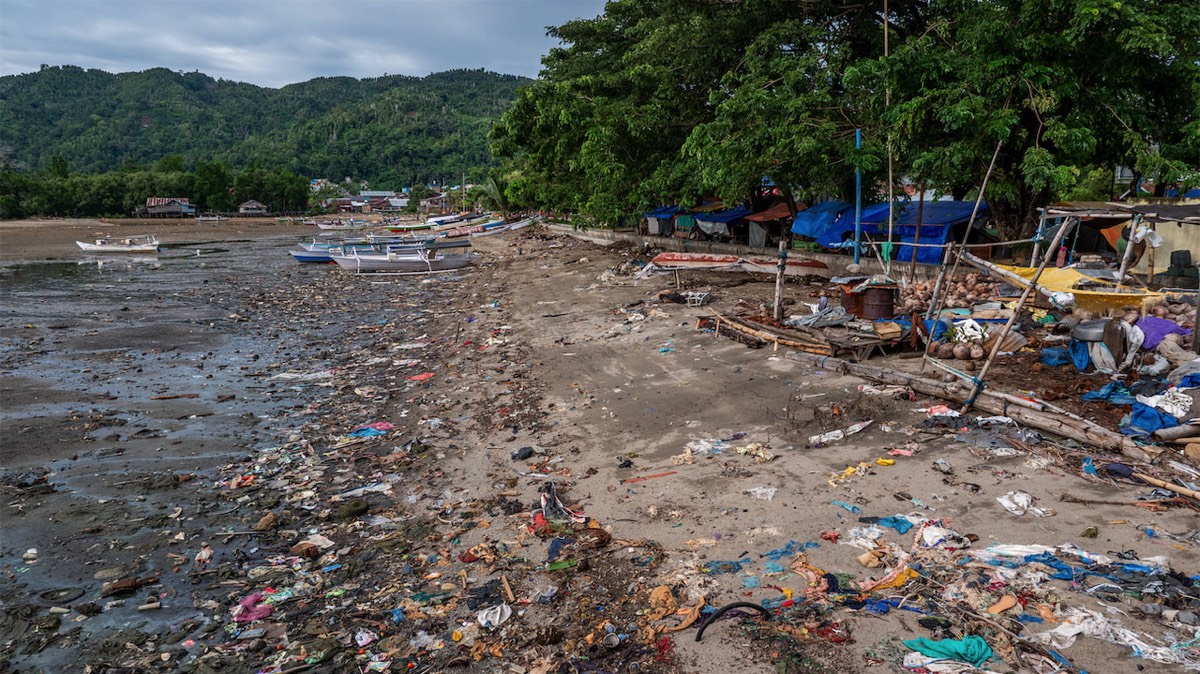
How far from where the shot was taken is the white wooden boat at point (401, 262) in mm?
30578

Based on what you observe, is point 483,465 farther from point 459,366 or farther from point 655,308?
point 655,308

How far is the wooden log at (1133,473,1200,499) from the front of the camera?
546 cm

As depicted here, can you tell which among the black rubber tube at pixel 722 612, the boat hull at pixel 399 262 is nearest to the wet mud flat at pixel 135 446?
the black rubber tube at pixel 722 612

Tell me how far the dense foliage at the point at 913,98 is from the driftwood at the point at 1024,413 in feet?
18.6

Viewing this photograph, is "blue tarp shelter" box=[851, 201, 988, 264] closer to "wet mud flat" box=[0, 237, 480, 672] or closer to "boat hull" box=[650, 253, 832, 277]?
"boat hull" box=[650, 253, 832, 277]

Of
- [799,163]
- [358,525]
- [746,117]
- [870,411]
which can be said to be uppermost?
[746,117]

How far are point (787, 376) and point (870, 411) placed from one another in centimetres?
181

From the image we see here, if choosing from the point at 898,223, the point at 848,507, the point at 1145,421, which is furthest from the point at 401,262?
the point at 1145,421

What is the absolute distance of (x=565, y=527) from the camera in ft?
20.5

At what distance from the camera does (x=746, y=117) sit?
53.0 ft

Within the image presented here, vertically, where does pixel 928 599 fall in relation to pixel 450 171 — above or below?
below

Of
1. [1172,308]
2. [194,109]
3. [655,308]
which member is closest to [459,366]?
[655,308]

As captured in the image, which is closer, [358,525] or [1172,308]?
[358,525]

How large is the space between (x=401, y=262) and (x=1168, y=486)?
28.8m
